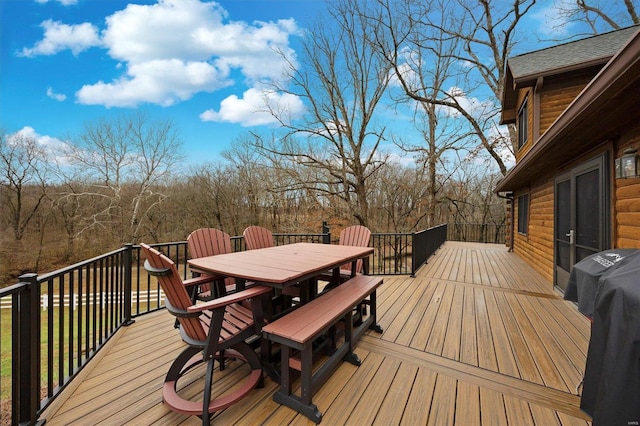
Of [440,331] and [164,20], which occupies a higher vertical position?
[164,20]

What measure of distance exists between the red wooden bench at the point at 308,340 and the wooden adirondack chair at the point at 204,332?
199 millimetres

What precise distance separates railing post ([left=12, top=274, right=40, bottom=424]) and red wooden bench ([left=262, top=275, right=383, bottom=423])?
129 centimetres

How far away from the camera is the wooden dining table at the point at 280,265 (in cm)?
199

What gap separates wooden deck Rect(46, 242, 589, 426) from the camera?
168cm

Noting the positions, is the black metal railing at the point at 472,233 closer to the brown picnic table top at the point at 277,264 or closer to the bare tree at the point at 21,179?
the brown picnic table top at the point at 277,264

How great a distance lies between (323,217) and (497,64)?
368 inches

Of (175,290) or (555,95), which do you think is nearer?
(175,290)

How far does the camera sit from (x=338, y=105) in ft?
35.0

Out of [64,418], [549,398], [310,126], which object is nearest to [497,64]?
[310,126]

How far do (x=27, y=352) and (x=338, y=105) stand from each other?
35.5 ft

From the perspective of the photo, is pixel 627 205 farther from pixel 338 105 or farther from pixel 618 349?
pixel 338 105

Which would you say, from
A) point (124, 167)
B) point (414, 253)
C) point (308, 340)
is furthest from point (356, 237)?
point (124, 167)

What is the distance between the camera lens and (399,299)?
389cm

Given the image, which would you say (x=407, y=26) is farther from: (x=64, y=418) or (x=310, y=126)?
(x=64, y=418)
